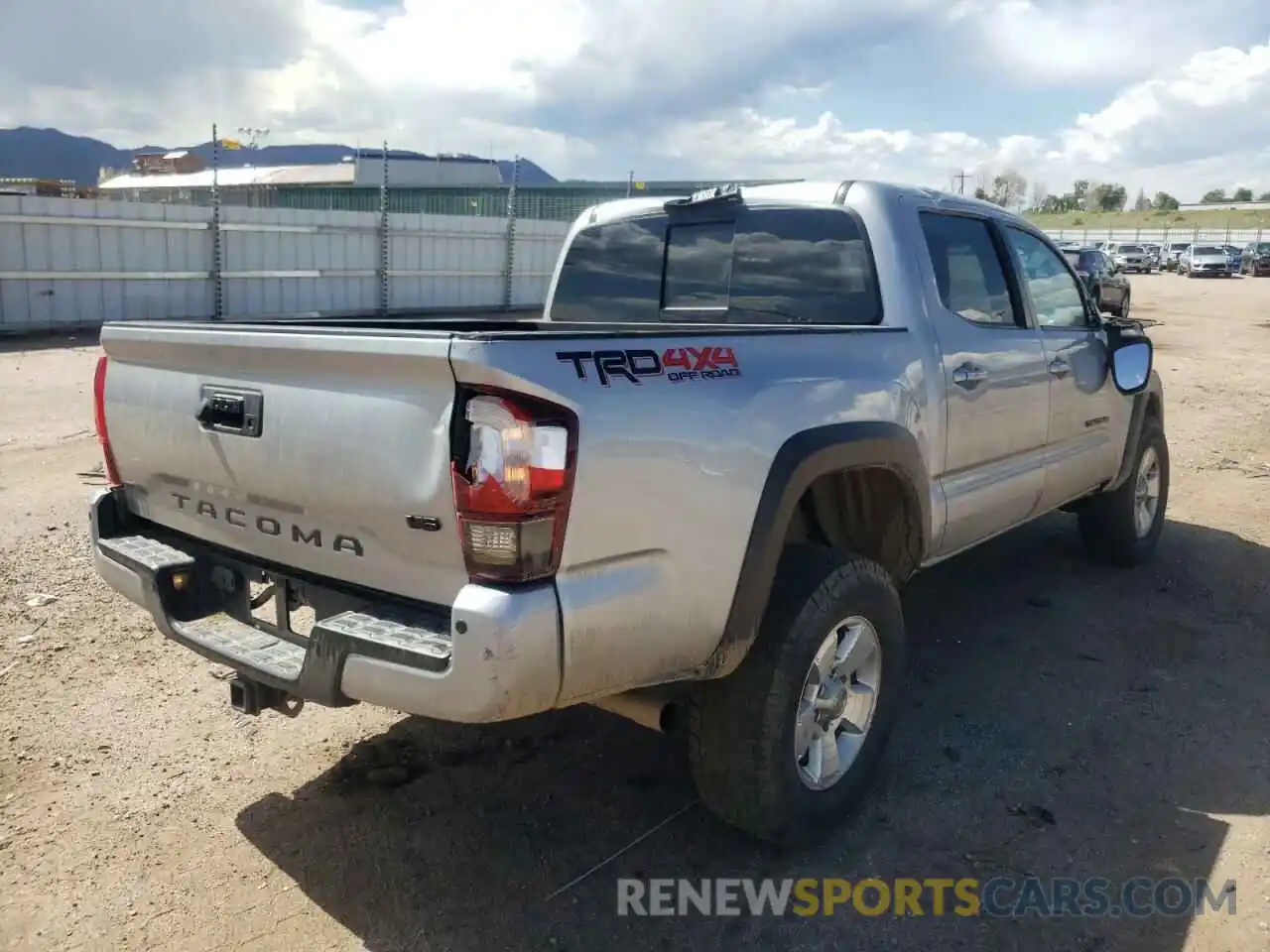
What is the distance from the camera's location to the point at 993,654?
4.67 metres

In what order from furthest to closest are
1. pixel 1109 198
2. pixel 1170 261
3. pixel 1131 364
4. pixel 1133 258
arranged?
pixel 1109 198 < pixel 1170 261 < pixel 1133 258 < pixel 1131 364

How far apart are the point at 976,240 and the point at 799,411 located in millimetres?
1866

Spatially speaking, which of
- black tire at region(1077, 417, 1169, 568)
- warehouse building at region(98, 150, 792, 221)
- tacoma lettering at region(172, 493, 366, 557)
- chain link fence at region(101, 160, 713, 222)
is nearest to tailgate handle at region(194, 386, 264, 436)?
tacoma lettering at region(172, 493, 366, 557)

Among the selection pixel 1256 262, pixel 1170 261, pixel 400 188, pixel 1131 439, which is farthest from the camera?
pixel 1170 261

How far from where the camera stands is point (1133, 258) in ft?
176

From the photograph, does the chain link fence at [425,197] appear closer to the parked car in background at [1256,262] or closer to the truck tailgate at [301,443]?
the truck tailgate at [301,443]

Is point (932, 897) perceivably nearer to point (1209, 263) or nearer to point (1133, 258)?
point (1209, 263)

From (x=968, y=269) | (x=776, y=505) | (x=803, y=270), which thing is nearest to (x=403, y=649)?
(x=776, y=505)

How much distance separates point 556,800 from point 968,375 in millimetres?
2133

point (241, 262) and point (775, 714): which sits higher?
point (241, 262)

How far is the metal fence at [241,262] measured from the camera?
1503cm

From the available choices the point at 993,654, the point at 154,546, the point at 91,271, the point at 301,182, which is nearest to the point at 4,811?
the point at 154,546

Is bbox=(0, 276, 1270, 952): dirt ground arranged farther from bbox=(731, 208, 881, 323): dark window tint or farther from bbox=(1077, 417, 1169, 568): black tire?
bbox=(731, 208, 881, 323): dark window tint

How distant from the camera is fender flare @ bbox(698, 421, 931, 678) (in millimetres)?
2750
